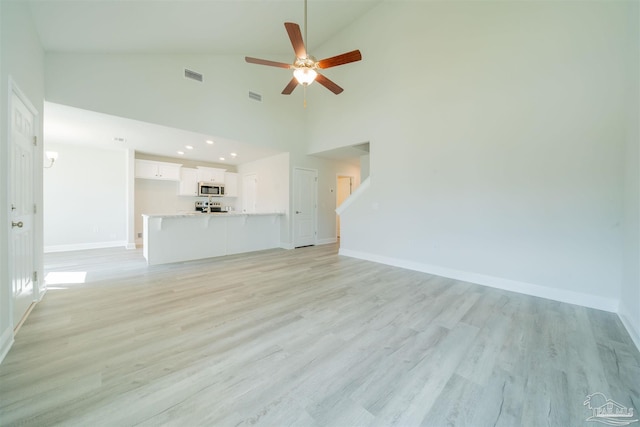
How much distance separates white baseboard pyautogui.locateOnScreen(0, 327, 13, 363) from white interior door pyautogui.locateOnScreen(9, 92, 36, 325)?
266 millimetres

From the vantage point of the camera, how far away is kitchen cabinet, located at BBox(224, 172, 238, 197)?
7770 mm

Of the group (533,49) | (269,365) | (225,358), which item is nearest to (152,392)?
(225,358)

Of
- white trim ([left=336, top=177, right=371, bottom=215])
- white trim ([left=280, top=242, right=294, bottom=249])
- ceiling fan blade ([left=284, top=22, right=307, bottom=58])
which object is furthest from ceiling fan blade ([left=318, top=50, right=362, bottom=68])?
white trim ([left=280, top=242, right=294, bottom=249])

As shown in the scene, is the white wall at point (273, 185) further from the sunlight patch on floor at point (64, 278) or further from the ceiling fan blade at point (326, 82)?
the sunlight patch on floor at point (64, 278)

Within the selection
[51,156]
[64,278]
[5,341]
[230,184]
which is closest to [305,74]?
[5,341]

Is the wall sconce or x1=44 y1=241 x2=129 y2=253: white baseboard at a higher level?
the wall sconce

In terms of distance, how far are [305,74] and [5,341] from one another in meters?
3.73

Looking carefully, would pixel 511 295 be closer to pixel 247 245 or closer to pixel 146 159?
pixel 247 245

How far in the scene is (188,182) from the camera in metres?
7.01

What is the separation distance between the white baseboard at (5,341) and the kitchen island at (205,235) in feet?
8.13

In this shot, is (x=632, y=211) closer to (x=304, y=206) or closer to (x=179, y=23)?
(x=304, y=206)

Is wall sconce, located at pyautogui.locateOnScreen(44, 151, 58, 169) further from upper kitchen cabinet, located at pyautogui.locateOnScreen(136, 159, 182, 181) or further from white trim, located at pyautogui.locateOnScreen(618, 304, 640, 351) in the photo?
white trim, located at pyautogui.locateOnScreen(618, 304, 640, 351)

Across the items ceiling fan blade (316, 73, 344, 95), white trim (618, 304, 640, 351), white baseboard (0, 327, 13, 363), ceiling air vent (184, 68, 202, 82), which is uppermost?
ceiling air vent (184, 68, 202, 82)

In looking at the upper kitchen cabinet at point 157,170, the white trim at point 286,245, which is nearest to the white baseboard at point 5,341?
the white trim at point 286,245
